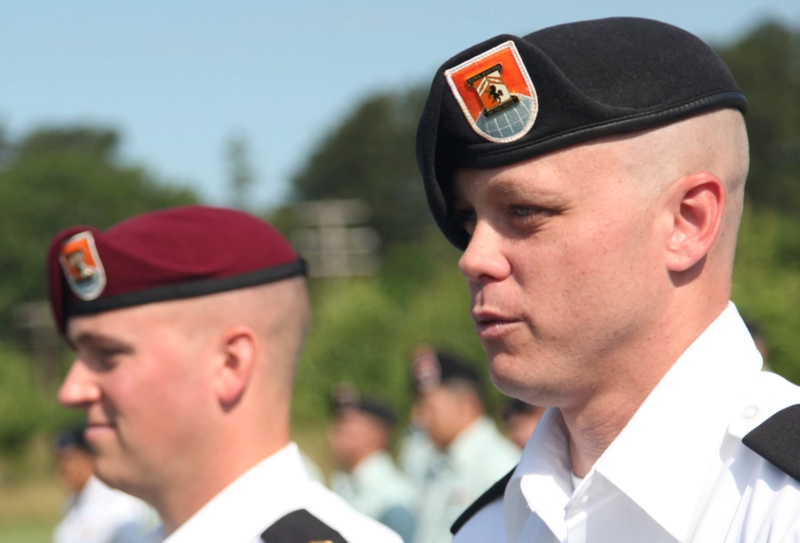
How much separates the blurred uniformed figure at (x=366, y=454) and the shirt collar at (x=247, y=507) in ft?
20.3

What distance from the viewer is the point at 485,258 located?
1733mm

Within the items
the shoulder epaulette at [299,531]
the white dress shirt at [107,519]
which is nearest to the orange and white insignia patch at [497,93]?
the shoulder epaulette at [299,531]

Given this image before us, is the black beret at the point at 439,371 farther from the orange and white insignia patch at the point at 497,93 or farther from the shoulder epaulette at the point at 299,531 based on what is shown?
→ the orange and white insignia patch at the point at 497,93

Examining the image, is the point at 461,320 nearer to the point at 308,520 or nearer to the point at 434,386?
the point at 434,386

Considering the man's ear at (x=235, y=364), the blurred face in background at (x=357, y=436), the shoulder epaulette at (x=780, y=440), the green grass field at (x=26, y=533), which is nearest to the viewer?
the shoulder epaulette at (x=780, y=440)

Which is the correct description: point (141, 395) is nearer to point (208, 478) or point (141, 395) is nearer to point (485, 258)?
point (208, 478)

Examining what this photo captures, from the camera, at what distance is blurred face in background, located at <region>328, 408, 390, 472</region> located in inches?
373

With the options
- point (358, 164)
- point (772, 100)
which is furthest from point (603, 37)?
point (358, 164)

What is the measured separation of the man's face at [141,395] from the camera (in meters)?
2.64

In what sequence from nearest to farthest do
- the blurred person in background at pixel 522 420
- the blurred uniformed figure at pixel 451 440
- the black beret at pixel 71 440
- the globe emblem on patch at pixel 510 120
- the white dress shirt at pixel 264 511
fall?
the globe emblem on patch at pixel 510 120 < the white dress shirt at pixel 264 511 < the blurred person in background at pixel 522 420 < the blurred uniformed figure at pixel 451 440 < the black beret at pixel 71 440

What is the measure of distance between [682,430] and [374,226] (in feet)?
220

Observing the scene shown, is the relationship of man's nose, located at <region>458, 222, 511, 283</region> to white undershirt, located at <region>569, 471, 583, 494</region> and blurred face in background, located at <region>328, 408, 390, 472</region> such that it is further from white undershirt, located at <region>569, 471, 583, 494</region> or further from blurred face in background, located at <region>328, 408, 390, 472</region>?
blurred face in background, located at <region>328, 408, 390, 472</region>

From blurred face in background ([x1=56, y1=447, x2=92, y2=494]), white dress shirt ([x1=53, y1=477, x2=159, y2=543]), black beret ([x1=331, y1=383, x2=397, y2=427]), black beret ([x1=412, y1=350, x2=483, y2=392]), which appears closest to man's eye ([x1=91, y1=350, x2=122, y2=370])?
white dress shirt ([x1=53, y1=477, x2=159, y2=543])

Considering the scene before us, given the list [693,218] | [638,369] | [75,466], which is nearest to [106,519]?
[75,466]
